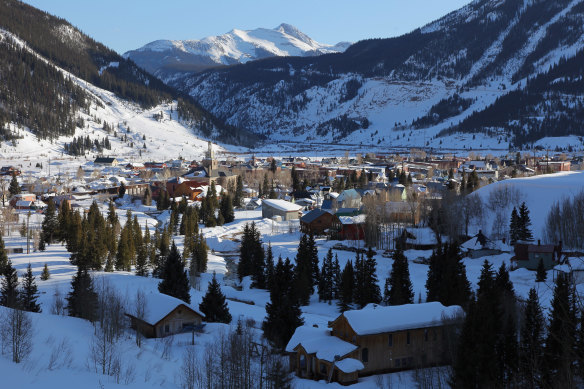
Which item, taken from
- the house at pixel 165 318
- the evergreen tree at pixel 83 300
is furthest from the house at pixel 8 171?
the house at pixel 165 318

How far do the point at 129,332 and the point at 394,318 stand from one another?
12906 millimetres

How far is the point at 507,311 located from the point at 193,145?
591 feet

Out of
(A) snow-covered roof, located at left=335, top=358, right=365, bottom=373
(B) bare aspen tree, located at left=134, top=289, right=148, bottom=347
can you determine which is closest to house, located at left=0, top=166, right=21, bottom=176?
(B) bare aspen tree, located at left=134, top=289, right=148, bottom=347

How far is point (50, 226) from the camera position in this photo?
55.6 m

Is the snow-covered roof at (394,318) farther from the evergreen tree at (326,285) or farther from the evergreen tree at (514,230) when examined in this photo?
the evergreen tree at (514,230)

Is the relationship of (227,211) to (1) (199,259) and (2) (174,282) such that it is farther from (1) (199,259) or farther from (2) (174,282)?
(2) (174,282)

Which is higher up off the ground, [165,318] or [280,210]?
[280,210]

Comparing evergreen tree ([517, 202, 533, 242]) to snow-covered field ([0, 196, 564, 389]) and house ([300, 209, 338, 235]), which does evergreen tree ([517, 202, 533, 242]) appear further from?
house ([300, 209, 338, 235])

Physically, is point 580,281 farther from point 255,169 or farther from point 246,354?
point 255,169

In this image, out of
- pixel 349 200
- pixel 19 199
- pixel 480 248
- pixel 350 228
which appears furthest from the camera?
pixel 19 199

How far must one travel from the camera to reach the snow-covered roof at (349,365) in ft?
79.4

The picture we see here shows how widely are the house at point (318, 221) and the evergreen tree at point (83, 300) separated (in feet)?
124

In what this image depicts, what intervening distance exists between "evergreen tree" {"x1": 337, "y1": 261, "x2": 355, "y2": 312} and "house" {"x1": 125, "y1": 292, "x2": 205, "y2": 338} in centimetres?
1086

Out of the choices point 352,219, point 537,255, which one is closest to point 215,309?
point 537,255
